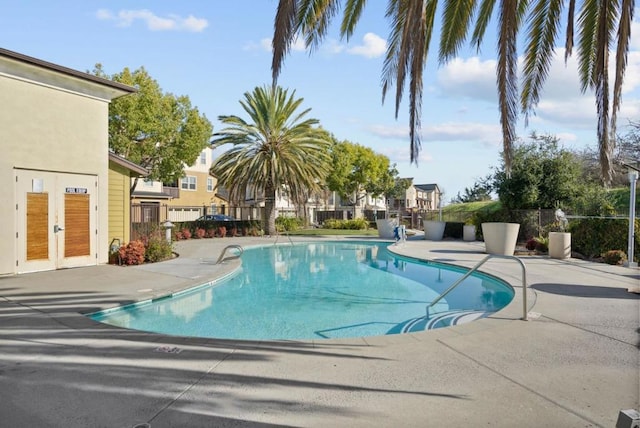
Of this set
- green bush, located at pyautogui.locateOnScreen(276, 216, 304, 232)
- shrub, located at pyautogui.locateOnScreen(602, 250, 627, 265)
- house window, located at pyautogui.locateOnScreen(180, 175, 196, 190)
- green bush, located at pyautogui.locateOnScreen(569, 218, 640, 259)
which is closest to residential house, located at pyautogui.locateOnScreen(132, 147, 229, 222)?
house window, located at pyautogui.locateOnScreen(180, 175, 196, 190)

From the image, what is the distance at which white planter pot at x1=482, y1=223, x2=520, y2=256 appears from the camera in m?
15.5

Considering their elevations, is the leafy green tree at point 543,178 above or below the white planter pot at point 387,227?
above

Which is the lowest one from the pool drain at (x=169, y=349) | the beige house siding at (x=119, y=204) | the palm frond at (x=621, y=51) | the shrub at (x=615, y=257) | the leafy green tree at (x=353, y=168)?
the pool drain at (x=169, y=349)

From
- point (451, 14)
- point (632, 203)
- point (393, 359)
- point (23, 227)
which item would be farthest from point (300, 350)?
point (632, 203)

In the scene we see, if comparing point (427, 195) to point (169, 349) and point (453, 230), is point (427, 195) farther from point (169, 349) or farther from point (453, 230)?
point (169, 349)

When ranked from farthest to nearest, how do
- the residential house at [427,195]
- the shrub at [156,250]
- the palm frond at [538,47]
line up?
the residential house at [427,195], the shrub at [156,250], the palm frond at [538,47]

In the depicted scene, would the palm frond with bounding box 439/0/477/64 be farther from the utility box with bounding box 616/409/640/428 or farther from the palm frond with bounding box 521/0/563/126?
the utility box with bounding box 616/409/640/428

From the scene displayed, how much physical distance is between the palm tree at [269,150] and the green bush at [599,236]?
14883mm

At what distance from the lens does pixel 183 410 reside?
3.42 m

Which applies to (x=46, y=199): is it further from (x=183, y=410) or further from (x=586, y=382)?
(x=586, y=382)

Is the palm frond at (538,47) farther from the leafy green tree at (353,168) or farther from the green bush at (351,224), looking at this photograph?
the leafy green tree at (353,168)

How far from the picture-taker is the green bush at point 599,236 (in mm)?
13969

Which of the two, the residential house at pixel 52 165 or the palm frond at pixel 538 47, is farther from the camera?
the residential house at pixel 52 165

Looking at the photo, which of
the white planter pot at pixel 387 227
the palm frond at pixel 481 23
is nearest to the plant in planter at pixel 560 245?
the palm frond at pixel 481 23
